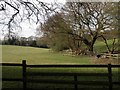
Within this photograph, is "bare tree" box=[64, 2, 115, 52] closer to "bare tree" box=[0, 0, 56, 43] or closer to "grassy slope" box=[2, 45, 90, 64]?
"grassy slope" box=[2, 45, 90, 64]

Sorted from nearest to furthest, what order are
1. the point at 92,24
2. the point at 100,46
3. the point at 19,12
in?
the point at 19,12 → the point at 92,24 → the point at 100,46

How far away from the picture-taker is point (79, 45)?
79.4ft

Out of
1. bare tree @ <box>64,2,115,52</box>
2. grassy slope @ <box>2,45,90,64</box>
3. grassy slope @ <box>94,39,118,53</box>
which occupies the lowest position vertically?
grassy slope @ <box>2,45,90,64</box>

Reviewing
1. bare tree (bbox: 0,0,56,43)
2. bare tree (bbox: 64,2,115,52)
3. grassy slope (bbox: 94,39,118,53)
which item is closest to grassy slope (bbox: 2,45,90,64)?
bare tree (bbox: 64,2,115,52)

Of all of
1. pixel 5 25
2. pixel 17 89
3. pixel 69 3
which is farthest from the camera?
pixel 69 3

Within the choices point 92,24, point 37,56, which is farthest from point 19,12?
point 92,24

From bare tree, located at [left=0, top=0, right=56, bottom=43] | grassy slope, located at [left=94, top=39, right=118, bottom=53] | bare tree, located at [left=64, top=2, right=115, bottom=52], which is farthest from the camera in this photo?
grassy slope, located at [left=94, top=39, right=118, bottom=53]

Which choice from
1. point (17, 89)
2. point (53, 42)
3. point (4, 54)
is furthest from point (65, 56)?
point (17, 89)

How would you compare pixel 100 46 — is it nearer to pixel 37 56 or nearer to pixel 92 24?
pixel 92 24

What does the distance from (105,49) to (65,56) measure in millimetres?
5614

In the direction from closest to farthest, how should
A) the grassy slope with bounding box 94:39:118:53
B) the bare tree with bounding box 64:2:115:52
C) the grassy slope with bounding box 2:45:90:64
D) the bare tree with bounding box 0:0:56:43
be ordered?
the bare tree with bounding box 0:0:56:43 → the grassy slope with bounding box 2:45:90:64 → the bare tree with bounding box 64:2:115:52 → the grassy slope with bounding box 94:39:118:53

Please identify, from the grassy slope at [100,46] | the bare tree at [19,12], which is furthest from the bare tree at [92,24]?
the bare tree at [19,12]

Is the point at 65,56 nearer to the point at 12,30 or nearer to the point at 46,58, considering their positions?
Answer: the point at 46,58

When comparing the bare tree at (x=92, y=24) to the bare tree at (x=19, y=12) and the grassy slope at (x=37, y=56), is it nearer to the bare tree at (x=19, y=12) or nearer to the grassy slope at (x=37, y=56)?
the grassy slope at (x=37, y=56)
